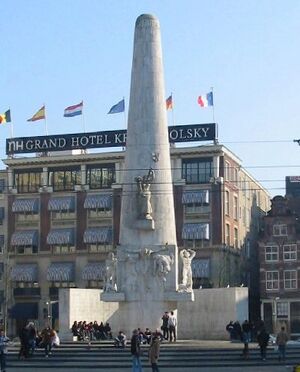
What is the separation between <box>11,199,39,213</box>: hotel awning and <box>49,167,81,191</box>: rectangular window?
2.30 m

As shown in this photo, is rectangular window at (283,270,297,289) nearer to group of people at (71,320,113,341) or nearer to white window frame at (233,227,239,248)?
white window frame at (233,227,239,248)

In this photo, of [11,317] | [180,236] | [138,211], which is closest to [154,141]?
[138,211]

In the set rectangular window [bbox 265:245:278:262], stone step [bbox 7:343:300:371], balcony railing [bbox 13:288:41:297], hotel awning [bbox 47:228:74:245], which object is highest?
hotel awning [bbox 47:228:74:245]

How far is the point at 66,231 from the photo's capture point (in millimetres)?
79625

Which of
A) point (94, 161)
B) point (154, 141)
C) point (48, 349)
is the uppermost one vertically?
point (94, 161)

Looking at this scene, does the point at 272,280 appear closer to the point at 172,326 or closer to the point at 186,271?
the point at 186,271

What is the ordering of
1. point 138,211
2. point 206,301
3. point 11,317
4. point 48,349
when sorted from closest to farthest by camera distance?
point 48,349, point 138,211, point 206,301, point 11,317

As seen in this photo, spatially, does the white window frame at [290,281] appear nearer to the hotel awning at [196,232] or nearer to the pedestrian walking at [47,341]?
the hotel awning at [196,232]

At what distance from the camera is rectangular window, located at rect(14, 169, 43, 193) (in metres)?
82.9

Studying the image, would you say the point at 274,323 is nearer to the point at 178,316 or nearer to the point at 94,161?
the point at 94,161

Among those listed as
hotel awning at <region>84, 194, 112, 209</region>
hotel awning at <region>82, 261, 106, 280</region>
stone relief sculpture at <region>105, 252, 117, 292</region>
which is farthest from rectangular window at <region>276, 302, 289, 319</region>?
stone relief sculpture at <region>105, 252, 117, 292</region>

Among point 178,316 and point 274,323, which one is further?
point 274,323

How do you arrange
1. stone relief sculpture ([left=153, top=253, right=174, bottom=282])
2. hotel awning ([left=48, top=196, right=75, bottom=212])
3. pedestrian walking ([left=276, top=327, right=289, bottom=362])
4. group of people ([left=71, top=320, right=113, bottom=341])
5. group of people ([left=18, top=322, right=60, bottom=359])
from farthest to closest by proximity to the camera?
hotel awning ([left=48, top=196, right=75, bottom=212]) < group of people ([left=71, top=320, right=113, bottom=341]) < stone relief sculpture ([left=153, top=253, right=174, bottom=282]) < group of people ([left=18, top=322, right=60, bottom=359]) < pedestrian walking ([left=276, top=327, right=289, bottom=362])

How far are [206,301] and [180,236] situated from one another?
30791 millimetres
